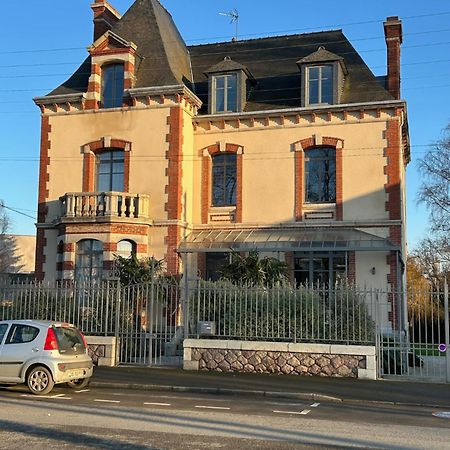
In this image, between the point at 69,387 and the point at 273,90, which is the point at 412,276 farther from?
the point at 69,387

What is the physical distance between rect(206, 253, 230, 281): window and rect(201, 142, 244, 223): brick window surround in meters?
1.37

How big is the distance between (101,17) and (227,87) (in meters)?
7.19

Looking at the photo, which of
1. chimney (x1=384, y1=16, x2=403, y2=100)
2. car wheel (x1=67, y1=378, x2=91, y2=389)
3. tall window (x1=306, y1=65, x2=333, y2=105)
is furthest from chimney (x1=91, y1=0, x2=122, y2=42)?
car wheel (x1=67, y1=378, x2=91, y2=389)

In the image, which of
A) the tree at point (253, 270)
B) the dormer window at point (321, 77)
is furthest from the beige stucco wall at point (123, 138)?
the dormer window at point (321, 77)

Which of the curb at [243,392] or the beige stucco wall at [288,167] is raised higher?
the beige stucco wall at [288,167]

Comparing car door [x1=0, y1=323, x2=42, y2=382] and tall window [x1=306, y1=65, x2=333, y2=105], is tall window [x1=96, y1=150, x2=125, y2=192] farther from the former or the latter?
car door [x1=0, y1=323, x2=42, y2=382]

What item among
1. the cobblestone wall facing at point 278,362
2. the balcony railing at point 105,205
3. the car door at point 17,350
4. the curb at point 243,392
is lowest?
the curb at point 243,392

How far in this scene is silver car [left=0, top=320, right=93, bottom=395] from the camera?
1186 cm

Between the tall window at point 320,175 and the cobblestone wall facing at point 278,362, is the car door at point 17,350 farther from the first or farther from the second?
the tall window at point 320,175

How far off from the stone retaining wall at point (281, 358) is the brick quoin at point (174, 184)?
7.02 m

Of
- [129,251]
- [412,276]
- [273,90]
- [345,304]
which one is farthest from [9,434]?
[412,276]

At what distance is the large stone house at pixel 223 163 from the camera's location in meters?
22.0

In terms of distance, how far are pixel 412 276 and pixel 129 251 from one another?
27749 millimetres

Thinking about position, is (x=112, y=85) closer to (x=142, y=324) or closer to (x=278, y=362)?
(x=142, y=324)
